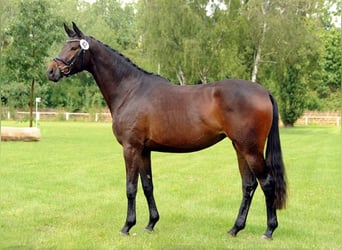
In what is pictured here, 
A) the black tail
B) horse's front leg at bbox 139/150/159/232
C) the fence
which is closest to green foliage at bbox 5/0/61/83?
horse's front leg at bbox 139/150/159/232

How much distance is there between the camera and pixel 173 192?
9.56 meters

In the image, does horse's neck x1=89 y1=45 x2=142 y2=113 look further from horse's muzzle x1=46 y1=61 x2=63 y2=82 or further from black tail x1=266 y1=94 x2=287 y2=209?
black tail x1=266 y1=94 x2=287 y2=209

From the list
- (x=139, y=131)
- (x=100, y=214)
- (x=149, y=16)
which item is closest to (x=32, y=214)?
(x=100, y=214)

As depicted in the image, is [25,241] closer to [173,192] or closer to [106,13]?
[173,192]

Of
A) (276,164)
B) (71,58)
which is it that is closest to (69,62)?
(71,58)

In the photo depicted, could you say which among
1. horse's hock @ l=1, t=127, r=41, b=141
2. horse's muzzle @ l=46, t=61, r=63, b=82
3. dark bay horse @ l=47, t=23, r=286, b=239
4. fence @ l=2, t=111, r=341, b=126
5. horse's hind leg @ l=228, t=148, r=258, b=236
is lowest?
fence @ l=2, t=111, r=341, b=126

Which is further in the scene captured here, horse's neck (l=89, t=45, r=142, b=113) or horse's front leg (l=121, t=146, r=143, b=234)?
horse's neck (l=89, t=45, r=142, b=113)

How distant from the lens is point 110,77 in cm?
665

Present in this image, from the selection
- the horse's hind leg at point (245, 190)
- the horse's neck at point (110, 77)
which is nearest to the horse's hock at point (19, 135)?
the horse's neck at point (110, 77)

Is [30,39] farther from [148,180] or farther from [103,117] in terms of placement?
[103,117]

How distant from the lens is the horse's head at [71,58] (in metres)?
6.33

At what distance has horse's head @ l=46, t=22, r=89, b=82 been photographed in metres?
6.33

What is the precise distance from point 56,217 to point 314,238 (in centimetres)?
370

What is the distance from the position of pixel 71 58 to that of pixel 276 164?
2.98 m
